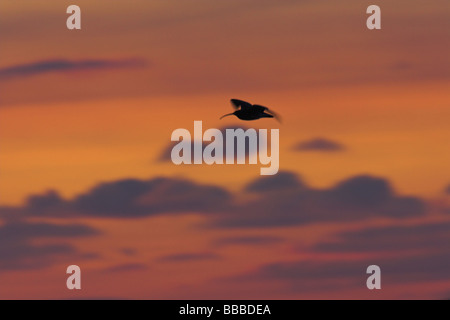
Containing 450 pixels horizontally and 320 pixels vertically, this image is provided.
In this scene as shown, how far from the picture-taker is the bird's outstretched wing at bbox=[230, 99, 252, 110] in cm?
7269

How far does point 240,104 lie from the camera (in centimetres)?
7319

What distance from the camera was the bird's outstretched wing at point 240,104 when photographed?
72.7 meters
